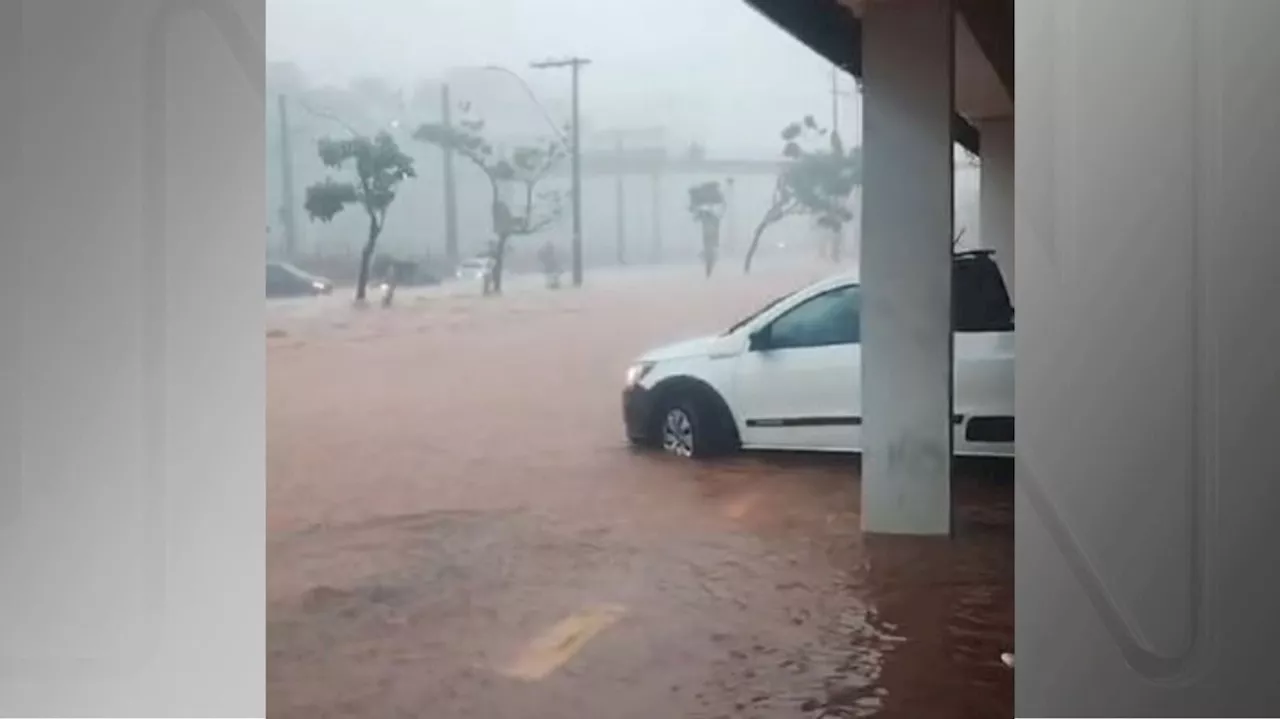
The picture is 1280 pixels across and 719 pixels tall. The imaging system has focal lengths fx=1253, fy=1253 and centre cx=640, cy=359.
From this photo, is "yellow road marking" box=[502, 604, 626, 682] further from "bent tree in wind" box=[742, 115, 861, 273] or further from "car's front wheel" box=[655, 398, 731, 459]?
"bent tree in wind" box=[742, 115, 861, 273]

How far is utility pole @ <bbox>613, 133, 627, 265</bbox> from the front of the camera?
2340 mm

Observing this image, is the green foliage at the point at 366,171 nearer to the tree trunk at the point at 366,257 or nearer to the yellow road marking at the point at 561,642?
the tree trunk at the point at 366,257

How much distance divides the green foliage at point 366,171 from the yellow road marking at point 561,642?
838mm

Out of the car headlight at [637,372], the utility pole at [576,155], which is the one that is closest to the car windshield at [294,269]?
the utility pole at [576,155]

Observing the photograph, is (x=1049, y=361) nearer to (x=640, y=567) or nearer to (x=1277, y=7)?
(x=1277, y=7)

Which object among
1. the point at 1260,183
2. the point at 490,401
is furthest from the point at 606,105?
the point at 1260,183

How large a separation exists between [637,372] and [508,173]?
1.46ft

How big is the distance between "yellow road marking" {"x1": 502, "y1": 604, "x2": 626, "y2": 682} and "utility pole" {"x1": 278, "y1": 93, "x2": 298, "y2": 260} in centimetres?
85

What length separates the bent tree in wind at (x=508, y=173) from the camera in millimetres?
2344

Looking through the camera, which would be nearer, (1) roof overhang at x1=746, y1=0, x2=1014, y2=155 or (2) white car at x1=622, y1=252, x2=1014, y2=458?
(1) roof overhang at x1=746, y1=0, x2=1014, y2=155

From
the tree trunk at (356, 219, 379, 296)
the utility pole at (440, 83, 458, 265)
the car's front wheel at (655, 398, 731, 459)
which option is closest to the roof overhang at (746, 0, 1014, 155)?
the utility pole at (440, 83, 458, 265)

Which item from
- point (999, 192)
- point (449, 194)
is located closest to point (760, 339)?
point (999, 192)

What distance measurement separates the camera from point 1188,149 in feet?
5.96

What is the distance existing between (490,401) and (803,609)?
705 mm
